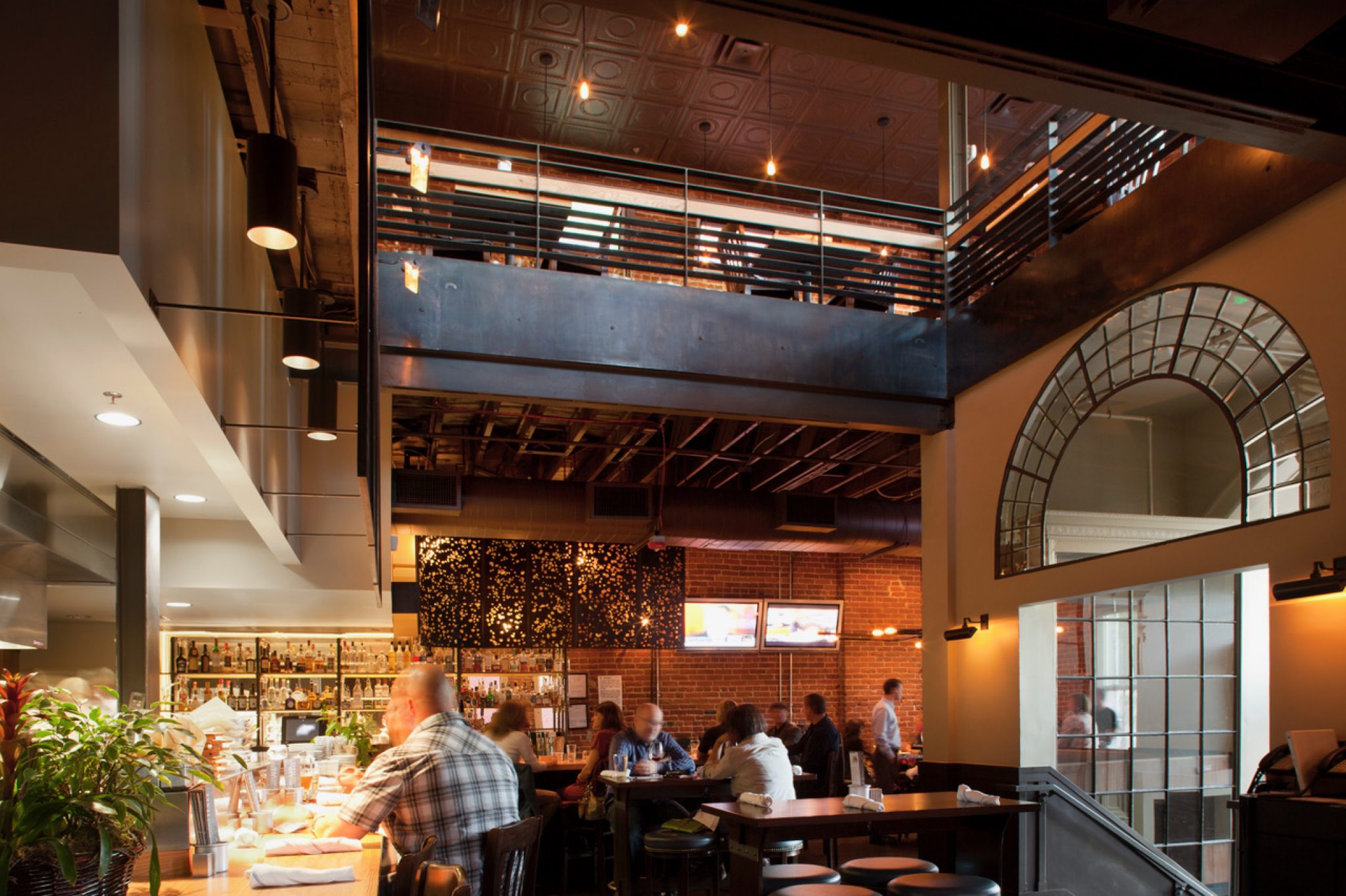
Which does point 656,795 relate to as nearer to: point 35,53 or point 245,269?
point 245,269

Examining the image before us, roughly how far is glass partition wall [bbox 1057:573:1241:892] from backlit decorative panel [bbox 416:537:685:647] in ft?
20.2

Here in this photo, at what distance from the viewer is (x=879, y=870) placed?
17.3 feet

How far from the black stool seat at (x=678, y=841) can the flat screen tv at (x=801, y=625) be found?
662cm

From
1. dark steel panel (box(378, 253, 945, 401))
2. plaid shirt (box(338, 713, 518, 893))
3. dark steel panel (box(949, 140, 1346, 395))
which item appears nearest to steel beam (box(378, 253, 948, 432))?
dark steel panel (box(378, 253, 945, 401))

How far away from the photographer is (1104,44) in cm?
244

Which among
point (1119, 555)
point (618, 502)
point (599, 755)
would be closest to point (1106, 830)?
point (1119, 555)

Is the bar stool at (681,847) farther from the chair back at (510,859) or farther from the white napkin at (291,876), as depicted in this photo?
the white napkin at (291,876)

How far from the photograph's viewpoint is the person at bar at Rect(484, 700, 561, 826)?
8.15 m

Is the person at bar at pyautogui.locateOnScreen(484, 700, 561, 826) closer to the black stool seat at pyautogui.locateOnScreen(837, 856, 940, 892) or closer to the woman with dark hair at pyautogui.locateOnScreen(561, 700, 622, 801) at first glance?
the woman with dark hair at pyautogui.locateOnScreen(561, 700, 622, 801)

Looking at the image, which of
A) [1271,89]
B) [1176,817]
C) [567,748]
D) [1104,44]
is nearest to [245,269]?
[1104,44]

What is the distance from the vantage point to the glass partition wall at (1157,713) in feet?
23.4

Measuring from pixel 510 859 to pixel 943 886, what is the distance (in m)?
1.88

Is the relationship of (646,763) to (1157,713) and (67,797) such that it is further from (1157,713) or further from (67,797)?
(67,797)

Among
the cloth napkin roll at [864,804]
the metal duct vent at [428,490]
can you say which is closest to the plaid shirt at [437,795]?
the cloth napkin roll at [864,804]
